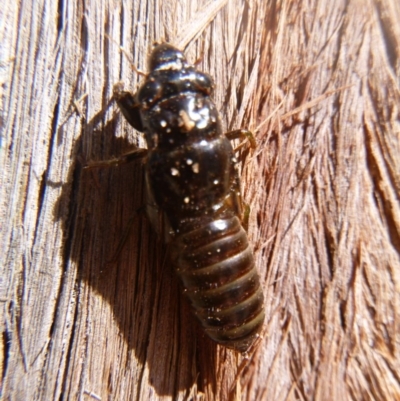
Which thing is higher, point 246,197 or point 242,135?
point 242,135

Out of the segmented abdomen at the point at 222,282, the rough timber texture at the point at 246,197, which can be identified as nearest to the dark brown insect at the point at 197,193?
the segmented abdomen at the point at 222,282

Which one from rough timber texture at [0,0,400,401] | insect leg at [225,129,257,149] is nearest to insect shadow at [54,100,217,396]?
rough timber texture at [0,0,400,401]

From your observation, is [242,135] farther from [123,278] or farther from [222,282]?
[123,278]

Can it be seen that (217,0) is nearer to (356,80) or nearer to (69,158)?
(356,80)

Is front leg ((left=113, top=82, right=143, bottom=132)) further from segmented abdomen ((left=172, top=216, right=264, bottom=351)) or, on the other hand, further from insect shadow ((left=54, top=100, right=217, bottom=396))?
segmented abdomen ((left=172, top=216, right=264, bottom=351))

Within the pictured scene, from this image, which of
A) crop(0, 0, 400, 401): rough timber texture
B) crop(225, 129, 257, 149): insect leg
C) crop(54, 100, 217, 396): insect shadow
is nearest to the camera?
crop(0, 0, 400, 401): rough timber texture

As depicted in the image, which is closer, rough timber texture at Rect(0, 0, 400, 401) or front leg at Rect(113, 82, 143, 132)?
rough timber texture at Rect(0, 0, 400, 401)

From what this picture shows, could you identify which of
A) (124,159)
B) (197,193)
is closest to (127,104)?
(124,159)
